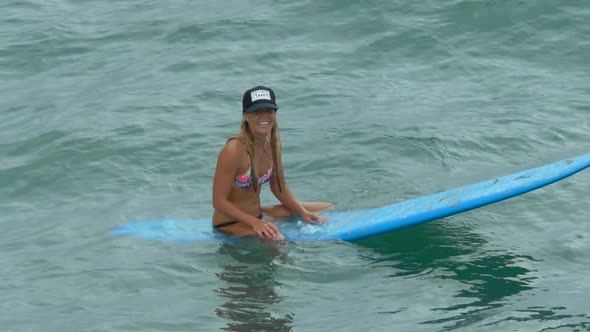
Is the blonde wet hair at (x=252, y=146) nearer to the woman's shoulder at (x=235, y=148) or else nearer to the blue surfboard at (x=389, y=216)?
the woman's shoulder at (x=235, y=148)

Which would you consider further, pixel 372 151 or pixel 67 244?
pixel 372 151

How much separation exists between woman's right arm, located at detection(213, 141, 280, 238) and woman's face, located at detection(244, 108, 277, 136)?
22 cm

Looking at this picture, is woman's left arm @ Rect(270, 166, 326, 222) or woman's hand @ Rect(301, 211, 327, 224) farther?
woman's hand @ Rect(301, 211, 327, 224)

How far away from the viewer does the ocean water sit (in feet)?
22.3

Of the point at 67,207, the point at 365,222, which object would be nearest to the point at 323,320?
the point at 365,222

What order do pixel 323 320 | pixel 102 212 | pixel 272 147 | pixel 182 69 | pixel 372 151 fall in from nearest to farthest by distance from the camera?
pixel 323 320 < pixel 272 147 < pixel 102 212 < pixel 372 151 < pixel 182 69

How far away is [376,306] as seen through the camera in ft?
22.0

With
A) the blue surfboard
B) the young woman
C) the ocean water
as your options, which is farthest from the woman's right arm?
the blue surfboard

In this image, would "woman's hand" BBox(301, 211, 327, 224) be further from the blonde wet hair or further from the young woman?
the blonde wet hair

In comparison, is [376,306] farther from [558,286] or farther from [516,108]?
[516,108]

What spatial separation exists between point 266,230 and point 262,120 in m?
0.87

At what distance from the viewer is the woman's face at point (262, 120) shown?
7.14m

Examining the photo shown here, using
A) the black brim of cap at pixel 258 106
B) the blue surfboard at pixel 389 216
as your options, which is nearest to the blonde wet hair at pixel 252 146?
the black brim of cap at pixel 258 106

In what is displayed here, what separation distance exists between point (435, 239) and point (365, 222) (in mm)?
585
